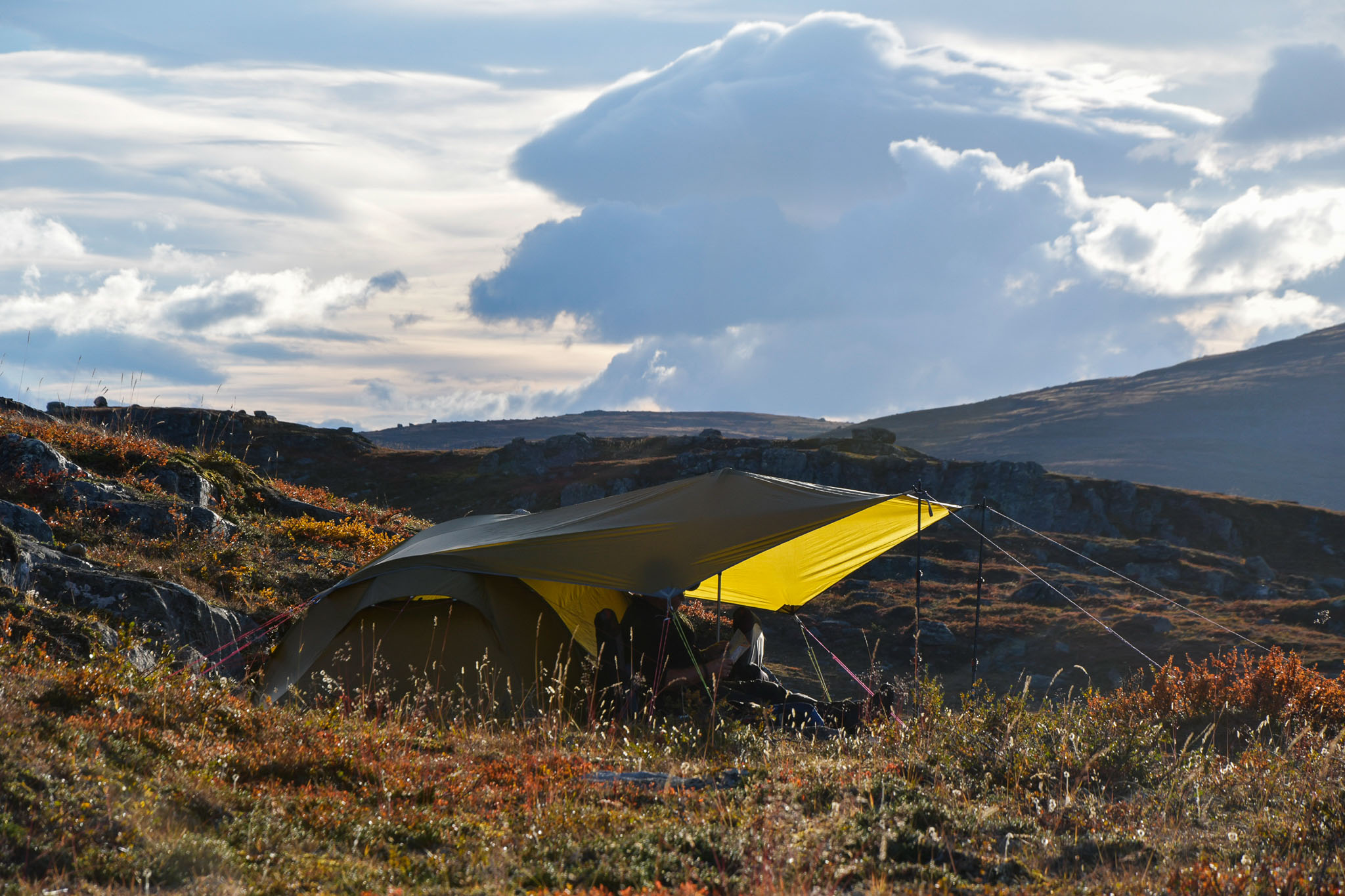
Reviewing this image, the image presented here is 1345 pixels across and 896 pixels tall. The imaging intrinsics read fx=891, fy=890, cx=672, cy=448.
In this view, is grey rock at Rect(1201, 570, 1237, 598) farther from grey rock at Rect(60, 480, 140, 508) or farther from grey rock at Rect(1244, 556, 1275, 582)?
grey rock at Rect(60, 480, 140, 508)

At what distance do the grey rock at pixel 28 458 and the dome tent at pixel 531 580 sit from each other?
476 centimetres

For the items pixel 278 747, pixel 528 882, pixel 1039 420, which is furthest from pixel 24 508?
pixel 1039 420

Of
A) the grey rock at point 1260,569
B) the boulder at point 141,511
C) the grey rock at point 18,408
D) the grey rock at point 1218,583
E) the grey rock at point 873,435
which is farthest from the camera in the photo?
the grey rock at point 873,435

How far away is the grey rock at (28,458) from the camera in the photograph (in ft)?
36.8

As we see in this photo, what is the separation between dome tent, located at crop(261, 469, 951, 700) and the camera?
8.45 m

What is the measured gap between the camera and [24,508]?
9.27 m

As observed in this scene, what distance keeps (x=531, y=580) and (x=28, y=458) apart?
290 inches

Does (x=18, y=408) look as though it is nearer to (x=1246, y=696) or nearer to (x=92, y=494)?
(x=92, y=494)

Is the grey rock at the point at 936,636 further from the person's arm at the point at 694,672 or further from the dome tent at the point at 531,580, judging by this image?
the dome tent at the point at 531,580

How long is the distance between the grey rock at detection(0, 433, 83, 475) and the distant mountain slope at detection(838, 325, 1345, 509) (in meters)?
108

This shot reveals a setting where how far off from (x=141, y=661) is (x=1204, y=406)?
170327mm

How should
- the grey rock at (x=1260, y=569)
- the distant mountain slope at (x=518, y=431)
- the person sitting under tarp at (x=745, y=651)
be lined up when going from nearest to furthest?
the person sitting under tarp at (x=745, y=651), the grey rock at (x=1260, y=569), the distant mountain slope at (x=518, y=431)

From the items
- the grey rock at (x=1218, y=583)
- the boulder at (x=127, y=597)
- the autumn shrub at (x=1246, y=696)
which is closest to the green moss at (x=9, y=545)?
the boulder at (x=127, y=597)

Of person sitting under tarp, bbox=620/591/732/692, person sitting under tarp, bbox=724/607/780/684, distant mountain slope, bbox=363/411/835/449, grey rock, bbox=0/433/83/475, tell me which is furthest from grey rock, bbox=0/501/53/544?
distant mountain slope, bbox=363/411/835/449
